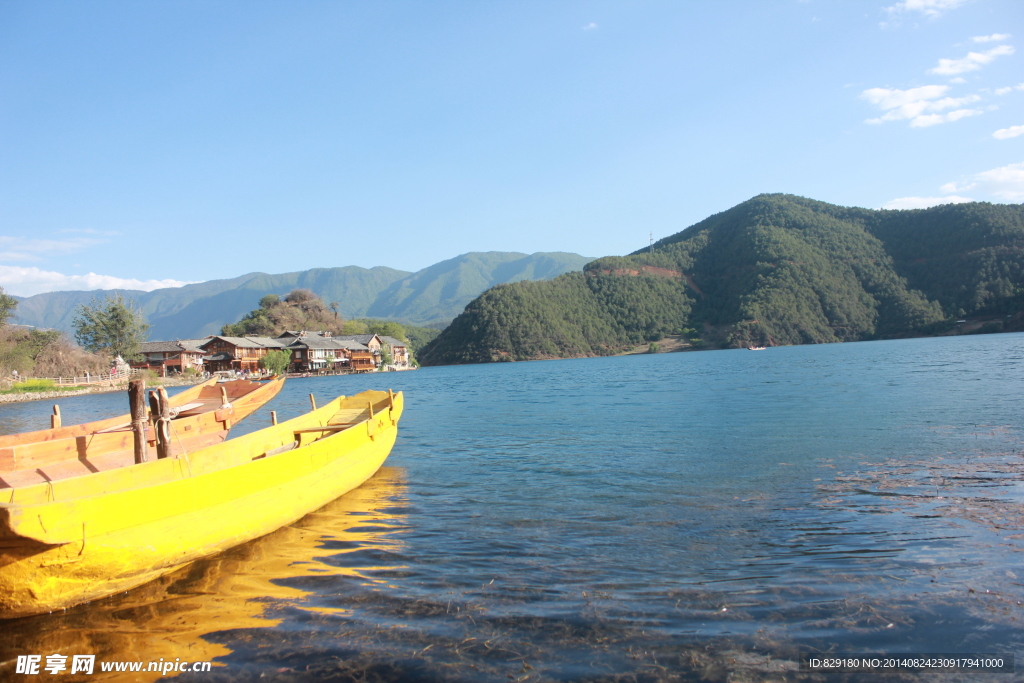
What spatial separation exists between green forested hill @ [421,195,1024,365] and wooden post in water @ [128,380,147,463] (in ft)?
383

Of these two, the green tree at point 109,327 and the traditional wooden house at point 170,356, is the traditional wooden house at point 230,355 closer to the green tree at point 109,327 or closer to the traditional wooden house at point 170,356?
the traditional wooden house at point 170,356

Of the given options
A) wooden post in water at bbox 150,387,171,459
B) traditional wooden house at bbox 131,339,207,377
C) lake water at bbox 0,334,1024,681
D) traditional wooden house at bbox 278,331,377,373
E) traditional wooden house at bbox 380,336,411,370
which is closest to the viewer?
lake water at bbox 0,334,1024,681

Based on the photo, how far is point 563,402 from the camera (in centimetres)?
2905

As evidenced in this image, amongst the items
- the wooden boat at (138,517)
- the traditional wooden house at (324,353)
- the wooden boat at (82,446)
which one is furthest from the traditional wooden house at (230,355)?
the wooden boat at (138,517)

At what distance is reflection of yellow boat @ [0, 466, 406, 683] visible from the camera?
5.26 meters

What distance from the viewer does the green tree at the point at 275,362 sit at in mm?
80188

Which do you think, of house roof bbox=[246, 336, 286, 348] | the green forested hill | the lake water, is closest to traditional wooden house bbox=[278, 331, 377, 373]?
house roof bbox=[246, 336, 286, 348]

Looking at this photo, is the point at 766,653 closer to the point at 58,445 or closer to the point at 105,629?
the point at 105,629

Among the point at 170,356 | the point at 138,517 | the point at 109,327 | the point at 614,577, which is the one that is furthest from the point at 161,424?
the point at 170,356

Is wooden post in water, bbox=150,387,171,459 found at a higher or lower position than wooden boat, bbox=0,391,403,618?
higher

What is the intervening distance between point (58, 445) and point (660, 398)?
23859mm

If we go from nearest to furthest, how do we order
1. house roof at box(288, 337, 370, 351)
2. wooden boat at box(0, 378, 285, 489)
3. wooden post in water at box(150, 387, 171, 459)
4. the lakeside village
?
1. wooden post in water at box(150, 387, 171, 459)
2. wooden boat at box(0, 378, 285, 489)
3. the lakeside village
4. house roof at box(288, 337, 370, 351)

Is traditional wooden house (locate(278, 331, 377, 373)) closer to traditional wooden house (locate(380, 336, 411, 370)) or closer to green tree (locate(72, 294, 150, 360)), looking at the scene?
traditional wooden house (locate(380, 336, 411, 370))

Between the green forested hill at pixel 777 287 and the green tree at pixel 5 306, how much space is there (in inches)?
3333
